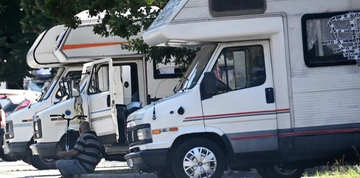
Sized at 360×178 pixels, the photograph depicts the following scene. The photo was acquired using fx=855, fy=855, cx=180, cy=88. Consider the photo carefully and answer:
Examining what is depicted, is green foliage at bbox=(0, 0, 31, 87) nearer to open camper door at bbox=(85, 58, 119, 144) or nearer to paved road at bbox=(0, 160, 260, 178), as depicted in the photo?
paved road at bbox=(0, 160, 260, 178)

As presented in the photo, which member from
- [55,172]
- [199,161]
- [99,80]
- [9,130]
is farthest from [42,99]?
[199,161]

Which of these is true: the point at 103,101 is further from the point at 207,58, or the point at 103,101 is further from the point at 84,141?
the point at 207,58

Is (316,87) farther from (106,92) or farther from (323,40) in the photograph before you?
(106,92)

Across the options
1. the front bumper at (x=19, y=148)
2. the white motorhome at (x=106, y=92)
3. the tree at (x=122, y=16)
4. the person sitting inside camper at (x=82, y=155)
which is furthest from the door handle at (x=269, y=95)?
the front bumper at (x=19, y=148)

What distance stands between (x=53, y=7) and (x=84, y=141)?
2445mm

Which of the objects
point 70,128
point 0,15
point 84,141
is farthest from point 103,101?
point 0,15

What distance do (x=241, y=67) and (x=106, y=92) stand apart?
504 cm

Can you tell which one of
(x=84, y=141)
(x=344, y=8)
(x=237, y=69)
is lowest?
(x=84, y=141)

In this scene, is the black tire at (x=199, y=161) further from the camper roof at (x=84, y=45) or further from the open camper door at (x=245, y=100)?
the camper roof at (x=84, y=45)

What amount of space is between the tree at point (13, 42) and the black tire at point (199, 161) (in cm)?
1531

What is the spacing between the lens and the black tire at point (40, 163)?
715 inches

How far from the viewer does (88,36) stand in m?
17.1

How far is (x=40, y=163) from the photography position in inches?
725

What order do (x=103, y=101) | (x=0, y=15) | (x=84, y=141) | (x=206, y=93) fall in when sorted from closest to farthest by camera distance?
(x=206, y=93), (x=84, y=141), (x=103, y=101), (x=0, y=15)
